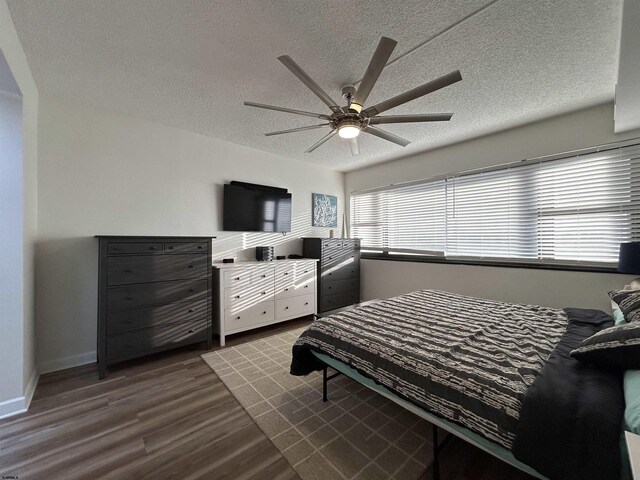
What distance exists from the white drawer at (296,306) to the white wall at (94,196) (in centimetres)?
105

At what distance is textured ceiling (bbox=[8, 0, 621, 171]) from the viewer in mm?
1496

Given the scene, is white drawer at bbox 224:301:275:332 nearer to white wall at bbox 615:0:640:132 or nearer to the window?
the window

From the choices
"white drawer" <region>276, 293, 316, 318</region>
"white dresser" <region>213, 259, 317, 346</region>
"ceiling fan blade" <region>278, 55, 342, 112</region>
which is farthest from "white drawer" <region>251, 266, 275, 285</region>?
"ceiling fan blade" <region>278, 55, 342, 112</region>

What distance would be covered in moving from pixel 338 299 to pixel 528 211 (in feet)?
9.30

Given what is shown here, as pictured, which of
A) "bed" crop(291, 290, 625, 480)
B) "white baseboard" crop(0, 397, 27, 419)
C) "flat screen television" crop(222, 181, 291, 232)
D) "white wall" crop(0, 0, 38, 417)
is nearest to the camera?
"bed" crop(291, 290, 625, 480)

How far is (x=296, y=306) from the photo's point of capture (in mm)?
3758

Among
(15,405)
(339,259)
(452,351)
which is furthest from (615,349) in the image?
(15,405)

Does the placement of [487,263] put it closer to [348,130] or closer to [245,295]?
[348,130]

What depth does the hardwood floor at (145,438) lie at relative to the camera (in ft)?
4.55

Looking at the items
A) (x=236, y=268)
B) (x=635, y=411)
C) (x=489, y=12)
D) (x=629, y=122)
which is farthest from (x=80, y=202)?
(x=629, y=122)

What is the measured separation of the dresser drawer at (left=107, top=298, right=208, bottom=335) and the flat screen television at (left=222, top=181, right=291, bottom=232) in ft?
3.75

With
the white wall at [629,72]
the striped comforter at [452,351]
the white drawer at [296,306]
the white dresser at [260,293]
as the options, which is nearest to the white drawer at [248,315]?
the white dresser at [260,293]

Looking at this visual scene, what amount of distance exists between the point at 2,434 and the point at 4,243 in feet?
4.01

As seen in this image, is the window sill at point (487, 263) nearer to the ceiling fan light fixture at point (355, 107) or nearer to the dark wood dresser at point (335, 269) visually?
the dark wood dresser at point (335, 269)
